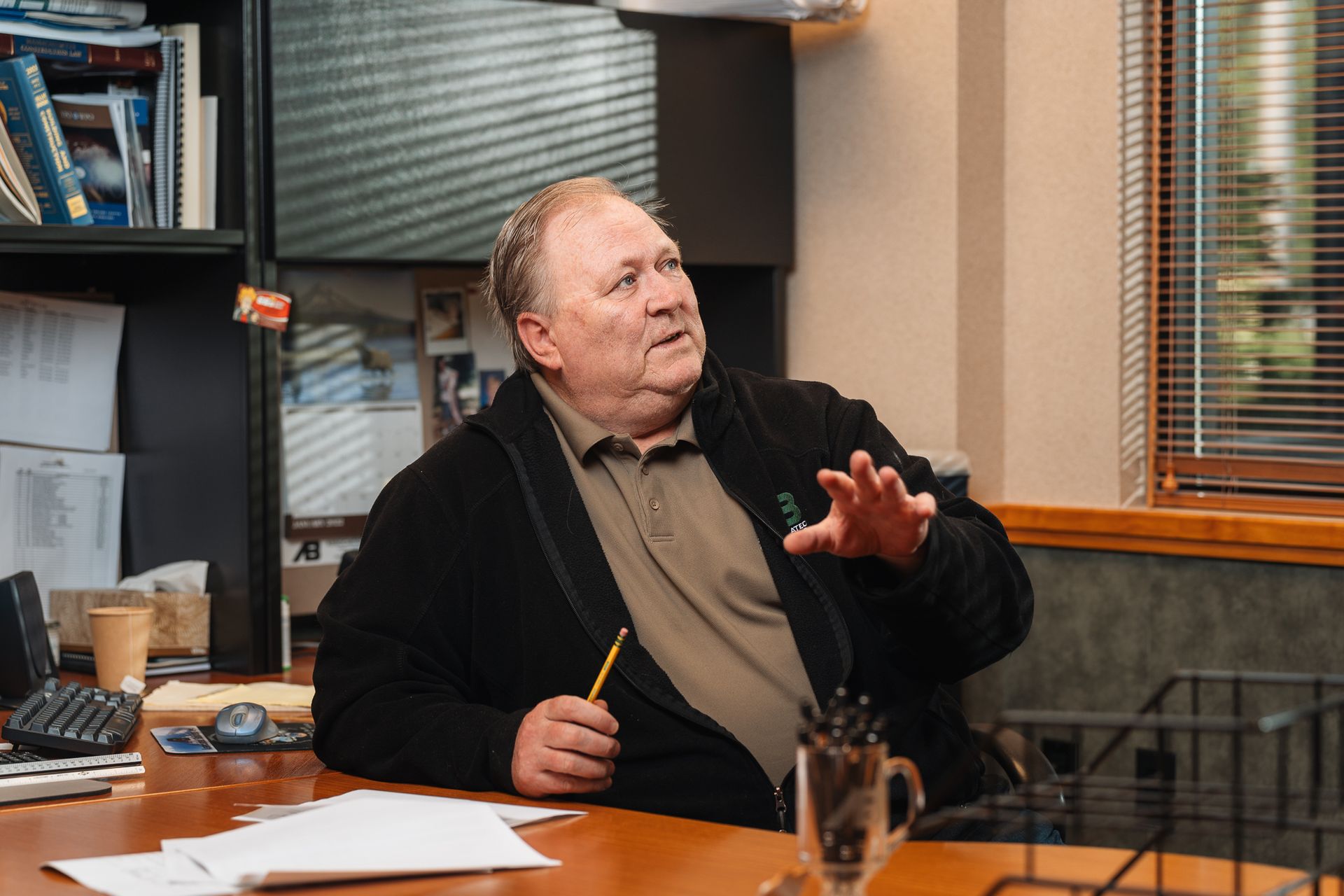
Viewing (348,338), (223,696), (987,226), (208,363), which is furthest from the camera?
(987,226)

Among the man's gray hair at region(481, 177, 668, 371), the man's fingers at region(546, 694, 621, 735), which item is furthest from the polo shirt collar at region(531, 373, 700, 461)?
the man's fingers at region(546, 694, 621, 735)

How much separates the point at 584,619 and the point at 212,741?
537 millimetres

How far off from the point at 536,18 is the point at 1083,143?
3.47ft

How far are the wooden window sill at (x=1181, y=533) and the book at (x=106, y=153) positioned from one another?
1681 millimetres

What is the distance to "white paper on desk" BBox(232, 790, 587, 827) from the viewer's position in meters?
1.35

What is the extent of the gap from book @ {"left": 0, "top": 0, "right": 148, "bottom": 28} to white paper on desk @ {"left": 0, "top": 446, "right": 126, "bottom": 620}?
2.38ft

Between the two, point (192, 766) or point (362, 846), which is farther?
point (192, 766)

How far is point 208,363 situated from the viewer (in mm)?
2400

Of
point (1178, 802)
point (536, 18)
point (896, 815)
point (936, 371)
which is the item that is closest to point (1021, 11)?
point (936, 371)

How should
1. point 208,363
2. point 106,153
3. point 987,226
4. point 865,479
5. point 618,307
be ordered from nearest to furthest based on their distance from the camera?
point 865,479 < point 618,307 < point 106,153 < point 208,363 < point 987,226

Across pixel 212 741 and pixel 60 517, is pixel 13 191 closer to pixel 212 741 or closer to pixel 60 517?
pixel 60 517

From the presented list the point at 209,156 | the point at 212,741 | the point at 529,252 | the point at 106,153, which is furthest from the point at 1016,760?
the point at 106,153

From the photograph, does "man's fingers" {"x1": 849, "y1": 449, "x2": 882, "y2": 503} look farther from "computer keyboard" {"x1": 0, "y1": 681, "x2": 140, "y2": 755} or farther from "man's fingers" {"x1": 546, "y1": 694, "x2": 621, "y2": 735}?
"computer keyboard" {"x1": 0, "y1": 681, "x2": 140, "y2": 755}

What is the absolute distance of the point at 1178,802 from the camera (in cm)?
81
